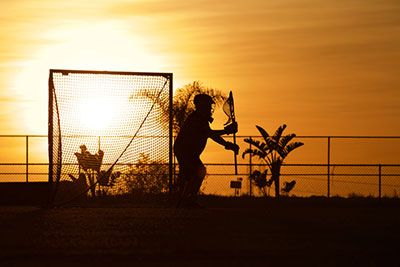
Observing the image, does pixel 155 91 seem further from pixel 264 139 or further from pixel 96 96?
pixel 264 139

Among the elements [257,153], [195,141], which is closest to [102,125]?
[195,141]

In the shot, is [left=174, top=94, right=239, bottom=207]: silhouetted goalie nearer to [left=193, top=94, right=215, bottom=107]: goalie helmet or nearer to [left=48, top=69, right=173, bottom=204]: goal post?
[left=193, top=94, right=215, bottom=107]: goalie helmet

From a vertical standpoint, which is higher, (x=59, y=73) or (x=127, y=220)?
(x=59, y=73)

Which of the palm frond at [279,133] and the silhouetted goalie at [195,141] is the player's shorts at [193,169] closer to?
the silhouetted goalie at [195,141]

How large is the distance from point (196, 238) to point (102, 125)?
11.3 metres

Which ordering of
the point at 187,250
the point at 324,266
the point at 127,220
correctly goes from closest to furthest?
the point at 324,266 → the point at 187,250 → the point at 127,220

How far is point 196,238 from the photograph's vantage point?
39.6ft

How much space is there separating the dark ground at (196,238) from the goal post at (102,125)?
9.74ft

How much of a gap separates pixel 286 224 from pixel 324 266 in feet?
17.0

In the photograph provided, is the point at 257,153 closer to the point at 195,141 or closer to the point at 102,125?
the point at 102,125

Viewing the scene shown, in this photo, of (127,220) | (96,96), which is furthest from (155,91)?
(127,220)

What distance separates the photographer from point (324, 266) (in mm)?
9484

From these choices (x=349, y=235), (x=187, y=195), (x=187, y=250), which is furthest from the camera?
(x=187, y=195)

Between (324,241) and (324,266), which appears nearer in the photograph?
(324,266)
